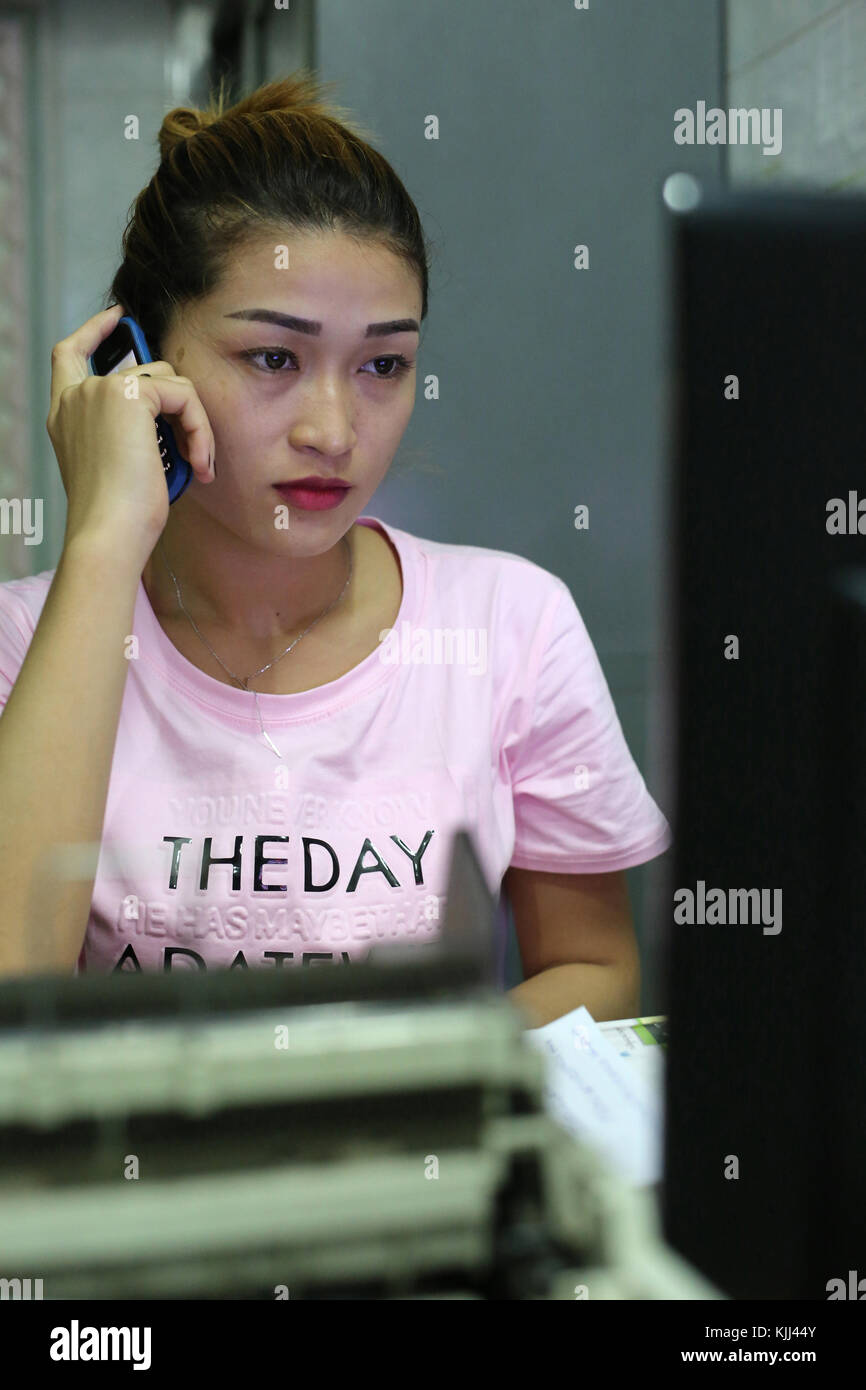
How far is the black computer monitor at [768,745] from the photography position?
11.0 inches

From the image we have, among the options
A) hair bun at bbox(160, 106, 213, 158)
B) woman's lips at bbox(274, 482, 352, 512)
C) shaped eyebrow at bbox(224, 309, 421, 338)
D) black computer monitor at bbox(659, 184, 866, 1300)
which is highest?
hair bun at bbox(160, 106, 213, 158)

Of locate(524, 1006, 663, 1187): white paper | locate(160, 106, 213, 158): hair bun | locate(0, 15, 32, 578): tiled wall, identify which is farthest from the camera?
locate(0, 15, 32, 578): tiled wall

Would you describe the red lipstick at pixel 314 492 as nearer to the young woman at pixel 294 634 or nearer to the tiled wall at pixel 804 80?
the young woman at pixel 294 634

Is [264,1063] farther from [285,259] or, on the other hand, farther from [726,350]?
[285,259]

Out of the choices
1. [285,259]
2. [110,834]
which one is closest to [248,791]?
[110,834]

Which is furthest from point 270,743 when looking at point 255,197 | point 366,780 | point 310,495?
point 255,197

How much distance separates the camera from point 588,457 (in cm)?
148

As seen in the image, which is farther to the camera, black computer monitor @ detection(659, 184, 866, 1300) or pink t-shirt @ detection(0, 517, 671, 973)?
pink t-shirt @ detection(0, 517, 671, 973)

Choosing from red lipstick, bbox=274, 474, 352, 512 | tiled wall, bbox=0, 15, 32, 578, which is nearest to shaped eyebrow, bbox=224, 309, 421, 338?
red lipstick, bbox=274, 474, 352, 512

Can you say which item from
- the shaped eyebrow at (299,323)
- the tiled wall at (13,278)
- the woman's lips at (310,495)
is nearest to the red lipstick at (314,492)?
the woman's lips at (310,495)

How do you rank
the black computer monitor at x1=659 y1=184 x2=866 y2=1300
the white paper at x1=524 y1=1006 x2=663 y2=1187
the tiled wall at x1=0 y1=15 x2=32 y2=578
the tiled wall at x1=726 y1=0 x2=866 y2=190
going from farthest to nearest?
the tiled wall at x1=0 y1=15 x2=32 y2=578, the tiled wall at x1=726 y1=0 x2=866 y2=190, the white paper at x1=524 y1=1006 x2=663 y2=1187, the black computer monitor at x1=659 y1=184 x2=866 y2=1300

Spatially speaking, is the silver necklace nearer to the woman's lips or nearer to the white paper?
the woman's lips

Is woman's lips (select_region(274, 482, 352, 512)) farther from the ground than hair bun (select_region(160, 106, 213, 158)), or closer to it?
closer to it

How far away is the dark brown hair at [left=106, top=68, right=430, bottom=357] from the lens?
97cm
